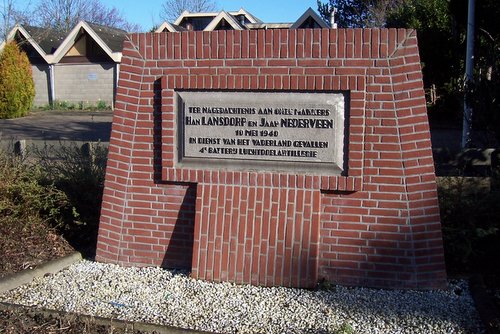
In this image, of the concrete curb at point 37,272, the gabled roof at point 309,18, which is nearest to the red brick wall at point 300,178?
the concrete curb at point 37,272

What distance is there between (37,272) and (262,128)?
2.53 m

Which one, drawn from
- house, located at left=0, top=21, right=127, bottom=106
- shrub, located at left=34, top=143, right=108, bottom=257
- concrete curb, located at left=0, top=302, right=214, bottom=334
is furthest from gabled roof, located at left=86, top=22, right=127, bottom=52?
concrete curb, located at left=0, top=302, right=214, bottom=334

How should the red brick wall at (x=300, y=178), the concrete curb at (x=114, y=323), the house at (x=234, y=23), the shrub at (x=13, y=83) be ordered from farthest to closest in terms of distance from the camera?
the shrub at (x=13, y=83)
the house at (x=234, y=23)
the red brick wall at (x=300, y=178)
the concrete curb at (x=114, y=323)

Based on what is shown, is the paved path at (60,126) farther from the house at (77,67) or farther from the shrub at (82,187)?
the shrub at (82,187)

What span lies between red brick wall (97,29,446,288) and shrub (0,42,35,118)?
83.7 ft

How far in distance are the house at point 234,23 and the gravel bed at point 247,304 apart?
1459cm

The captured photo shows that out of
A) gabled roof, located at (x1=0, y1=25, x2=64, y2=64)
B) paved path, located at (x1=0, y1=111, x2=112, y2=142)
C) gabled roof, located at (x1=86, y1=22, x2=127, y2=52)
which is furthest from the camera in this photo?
gabled roof, located at (x1=86, y1=22, x2=127, y2=52)

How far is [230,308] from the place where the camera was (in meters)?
4.77

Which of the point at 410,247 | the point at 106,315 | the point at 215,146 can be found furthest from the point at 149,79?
the point at 410,247

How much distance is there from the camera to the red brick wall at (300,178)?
5.12 m

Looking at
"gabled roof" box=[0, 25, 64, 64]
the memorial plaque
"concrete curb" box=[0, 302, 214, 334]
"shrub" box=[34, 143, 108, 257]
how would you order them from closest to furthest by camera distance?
"concrete curb" box=[0, 302, 214, 334] → the memorial plaque → "shrub" box=[34, 143, 108, 257] → "gabled roof" box=[0, 25, 64, 64]

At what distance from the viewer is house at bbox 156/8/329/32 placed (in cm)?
2634

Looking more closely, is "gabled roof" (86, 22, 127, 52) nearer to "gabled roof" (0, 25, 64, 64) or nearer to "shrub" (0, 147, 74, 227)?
"gabled roof" (0, 25, 64, 64)

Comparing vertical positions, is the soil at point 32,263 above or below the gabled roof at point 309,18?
below
